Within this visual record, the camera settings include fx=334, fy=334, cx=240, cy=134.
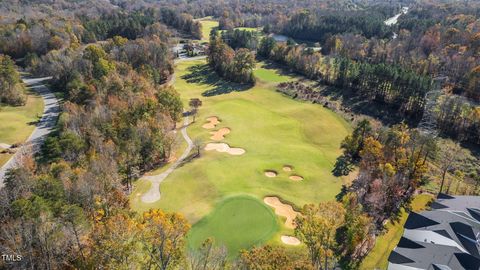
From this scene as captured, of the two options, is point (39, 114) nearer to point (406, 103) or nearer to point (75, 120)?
point (75, 120)

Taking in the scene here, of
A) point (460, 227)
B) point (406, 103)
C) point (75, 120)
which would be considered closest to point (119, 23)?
point (75, 120)

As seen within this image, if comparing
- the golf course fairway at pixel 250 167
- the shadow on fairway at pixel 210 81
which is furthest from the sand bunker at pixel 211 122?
the shadow on fairway at pixel 210 81

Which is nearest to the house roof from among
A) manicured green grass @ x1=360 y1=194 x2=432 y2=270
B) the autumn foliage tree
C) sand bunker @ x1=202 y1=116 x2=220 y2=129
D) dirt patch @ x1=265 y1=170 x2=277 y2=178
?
manicured green grass @ x1=360 y1=194 x2=432 y2=270

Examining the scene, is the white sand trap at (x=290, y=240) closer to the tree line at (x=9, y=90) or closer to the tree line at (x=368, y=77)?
the tree line at (x=368, y=77)

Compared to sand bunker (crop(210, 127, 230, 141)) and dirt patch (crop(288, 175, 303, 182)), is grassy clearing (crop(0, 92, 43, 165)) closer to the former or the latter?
sand bunker (crop(210, 127, 230, 141))

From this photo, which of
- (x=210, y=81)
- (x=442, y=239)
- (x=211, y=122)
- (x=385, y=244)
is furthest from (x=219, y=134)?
(x=442, y=239)

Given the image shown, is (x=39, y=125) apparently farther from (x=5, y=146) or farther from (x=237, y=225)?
(x=237, y=225)
